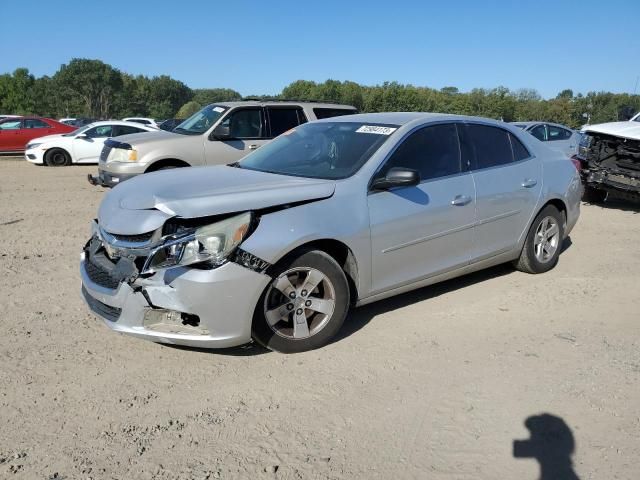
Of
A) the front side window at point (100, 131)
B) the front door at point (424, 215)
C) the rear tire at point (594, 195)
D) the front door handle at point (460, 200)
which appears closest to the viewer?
the front door at point (424, 215)

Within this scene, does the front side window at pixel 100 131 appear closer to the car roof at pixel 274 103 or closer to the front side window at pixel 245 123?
the car roof at pixel 274 103

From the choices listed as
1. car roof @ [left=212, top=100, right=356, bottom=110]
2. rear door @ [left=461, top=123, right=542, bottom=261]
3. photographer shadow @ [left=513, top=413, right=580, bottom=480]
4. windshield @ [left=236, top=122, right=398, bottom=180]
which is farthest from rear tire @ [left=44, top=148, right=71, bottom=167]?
photographer shadow @ [left=513, top=413, right=580, bottom=480]

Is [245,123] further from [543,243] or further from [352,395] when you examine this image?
[352,395]

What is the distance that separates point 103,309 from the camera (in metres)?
3.77

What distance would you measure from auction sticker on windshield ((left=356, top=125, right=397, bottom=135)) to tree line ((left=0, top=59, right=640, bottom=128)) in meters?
88.1

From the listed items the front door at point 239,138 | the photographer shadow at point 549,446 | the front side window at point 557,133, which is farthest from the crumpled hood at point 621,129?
the photographer shadow at point 549,446

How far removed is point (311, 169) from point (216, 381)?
73.0 inches

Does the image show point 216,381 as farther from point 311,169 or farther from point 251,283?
point 311,169

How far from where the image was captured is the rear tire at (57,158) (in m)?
16.6

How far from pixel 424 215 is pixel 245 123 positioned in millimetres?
5889

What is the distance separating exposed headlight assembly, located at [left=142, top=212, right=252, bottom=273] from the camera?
11.4 feet

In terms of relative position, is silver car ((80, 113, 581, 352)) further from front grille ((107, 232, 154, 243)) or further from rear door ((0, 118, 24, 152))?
rear door ((0, 118, 24, 152))

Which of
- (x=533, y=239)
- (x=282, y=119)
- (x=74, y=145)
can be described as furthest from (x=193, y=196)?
(x=74, y=145)

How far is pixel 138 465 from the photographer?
2.74 meters
